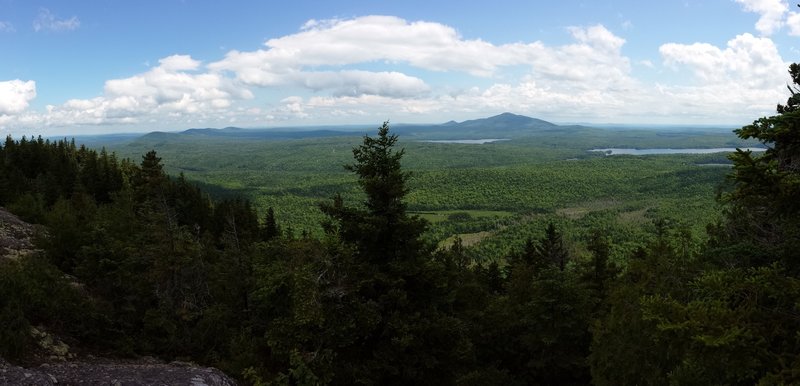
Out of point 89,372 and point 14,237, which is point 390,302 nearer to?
point 89,372

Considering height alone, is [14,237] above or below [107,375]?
above

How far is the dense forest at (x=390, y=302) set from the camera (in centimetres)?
668

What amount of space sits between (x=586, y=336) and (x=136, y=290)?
20.2 metres

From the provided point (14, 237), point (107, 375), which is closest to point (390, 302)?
point (107, 375)

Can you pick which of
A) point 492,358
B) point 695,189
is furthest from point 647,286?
point 695,189

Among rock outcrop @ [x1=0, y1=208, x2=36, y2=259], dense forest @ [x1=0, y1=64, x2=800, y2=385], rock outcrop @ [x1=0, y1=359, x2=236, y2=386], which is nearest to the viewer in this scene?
dense forest @ [x1=0, y1=64, x2=800, y2=385]

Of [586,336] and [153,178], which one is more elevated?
[153,178]

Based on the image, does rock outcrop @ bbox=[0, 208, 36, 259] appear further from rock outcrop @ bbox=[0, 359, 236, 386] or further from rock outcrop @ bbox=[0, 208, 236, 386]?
rock outcrop @ bbox=[0, 359, 236, 386]

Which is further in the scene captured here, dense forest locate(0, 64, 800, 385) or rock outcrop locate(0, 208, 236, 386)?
rock outcrop locate(0, 208, 236, 386)

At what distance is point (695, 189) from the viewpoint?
177250 millimetres

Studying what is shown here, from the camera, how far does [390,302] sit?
1260cm

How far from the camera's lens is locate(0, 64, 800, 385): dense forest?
6.68m

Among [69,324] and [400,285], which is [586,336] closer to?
[400,285]


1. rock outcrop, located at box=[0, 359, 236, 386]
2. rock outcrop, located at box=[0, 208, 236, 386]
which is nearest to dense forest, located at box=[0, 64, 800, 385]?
rock outcrop, located at box=[0, 208, 236, 386]
